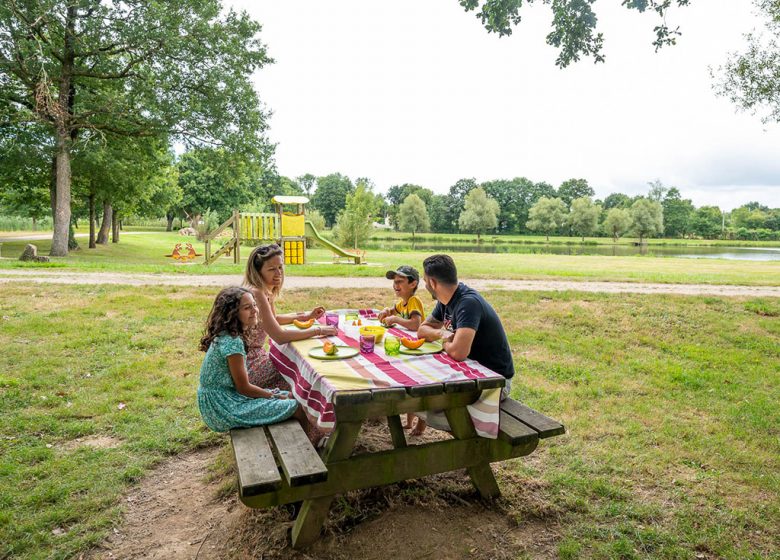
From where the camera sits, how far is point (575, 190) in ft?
340

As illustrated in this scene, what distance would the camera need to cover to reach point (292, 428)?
2902 mm

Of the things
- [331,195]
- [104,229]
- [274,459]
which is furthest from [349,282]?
[331,195]

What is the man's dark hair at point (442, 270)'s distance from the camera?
11.4ft

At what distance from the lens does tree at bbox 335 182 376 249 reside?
118 feet

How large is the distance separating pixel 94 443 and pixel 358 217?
106 feet

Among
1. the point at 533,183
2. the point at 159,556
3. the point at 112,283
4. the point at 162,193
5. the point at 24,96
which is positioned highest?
the point at 533,183

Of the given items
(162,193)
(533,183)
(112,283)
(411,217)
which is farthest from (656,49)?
(533,183)

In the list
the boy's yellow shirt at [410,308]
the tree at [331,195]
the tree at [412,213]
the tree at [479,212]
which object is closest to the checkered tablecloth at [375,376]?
the boy's yellow shirt at [410,308]

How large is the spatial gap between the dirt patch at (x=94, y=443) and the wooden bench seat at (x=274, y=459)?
194cm

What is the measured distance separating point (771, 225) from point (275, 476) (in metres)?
128

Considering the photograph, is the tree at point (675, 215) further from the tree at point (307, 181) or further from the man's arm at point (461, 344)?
the man's arm at point (461, 344)

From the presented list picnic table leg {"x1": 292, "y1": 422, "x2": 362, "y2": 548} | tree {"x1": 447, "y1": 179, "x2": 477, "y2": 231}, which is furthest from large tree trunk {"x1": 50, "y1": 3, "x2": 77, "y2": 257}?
tree {"x1": 447, "y1": 179, "x2": 477, "y2": 231}

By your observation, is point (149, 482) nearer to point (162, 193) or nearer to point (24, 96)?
point (24, 96)

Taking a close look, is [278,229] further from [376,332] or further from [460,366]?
[460,366]
